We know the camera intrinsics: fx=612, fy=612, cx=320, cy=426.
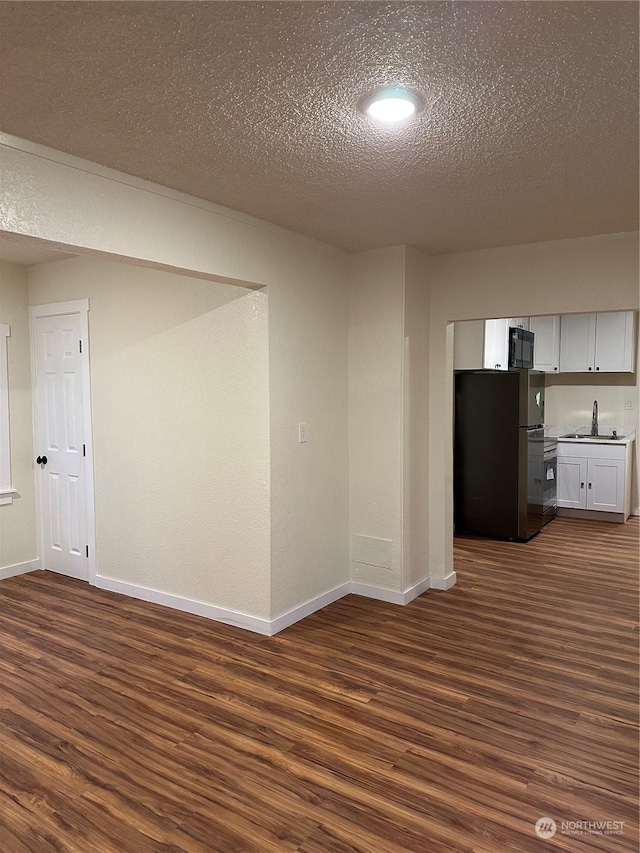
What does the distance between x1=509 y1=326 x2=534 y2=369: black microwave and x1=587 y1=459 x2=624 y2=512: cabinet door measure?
1.31 meters

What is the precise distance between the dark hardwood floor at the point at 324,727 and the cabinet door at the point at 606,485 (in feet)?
7.85

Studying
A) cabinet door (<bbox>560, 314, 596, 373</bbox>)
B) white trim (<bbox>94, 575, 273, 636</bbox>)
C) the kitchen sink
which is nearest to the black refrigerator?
the kitchen sink

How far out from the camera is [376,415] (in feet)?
14.0

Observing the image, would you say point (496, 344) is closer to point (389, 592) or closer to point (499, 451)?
point (499, 451)

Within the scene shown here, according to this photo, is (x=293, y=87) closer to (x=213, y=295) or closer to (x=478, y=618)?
(x=213, y=295)

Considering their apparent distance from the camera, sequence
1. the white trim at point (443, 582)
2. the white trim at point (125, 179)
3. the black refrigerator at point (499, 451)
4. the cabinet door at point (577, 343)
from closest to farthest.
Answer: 1. the white trim at point (125, 179)
2. the white trim at point (443, 582)
3. the black refrigerator at point (499, 451)
4. the cabinet door at point (577, 343)

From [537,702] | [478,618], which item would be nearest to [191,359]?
[478,618]

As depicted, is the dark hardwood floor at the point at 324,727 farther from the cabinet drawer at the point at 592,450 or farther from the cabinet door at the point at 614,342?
the cabinet door at the point at 614,342

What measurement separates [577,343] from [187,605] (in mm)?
5284

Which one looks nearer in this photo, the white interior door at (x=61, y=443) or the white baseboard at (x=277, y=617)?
the white baseboard at (x=277, y=617)

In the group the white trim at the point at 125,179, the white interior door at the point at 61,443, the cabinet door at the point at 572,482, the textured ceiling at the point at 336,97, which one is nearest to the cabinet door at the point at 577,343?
the cabinet door at the point at 572,482

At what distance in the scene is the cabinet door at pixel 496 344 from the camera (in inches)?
230

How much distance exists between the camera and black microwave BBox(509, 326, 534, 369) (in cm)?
628

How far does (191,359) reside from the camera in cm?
396
